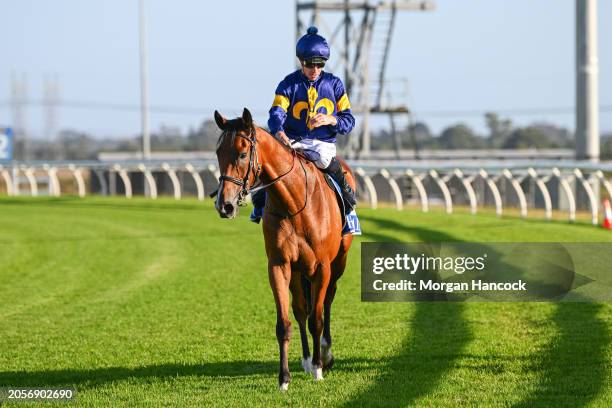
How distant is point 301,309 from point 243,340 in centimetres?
133

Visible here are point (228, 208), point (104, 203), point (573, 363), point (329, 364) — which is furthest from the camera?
point (104, 203)

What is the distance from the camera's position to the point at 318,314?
729 cm

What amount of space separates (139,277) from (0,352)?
4968 mm

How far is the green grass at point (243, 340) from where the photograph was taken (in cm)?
651

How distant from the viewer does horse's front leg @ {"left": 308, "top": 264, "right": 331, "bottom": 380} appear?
708cm

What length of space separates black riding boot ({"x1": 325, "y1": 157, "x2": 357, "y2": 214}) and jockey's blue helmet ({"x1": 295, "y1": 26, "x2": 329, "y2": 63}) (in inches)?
30.7

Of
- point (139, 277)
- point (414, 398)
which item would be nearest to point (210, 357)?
point (414, 398)

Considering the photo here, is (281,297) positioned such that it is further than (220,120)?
Yes

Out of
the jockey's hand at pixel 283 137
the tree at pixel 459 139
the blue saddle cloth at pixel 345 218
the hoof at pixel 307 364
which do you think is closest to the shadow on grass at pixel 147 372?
the hoof at pixel 307 364

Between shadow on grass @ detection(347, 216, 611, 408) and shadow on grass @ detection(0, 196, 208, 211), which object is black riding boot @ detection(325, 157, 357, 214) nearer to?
shadow on grass @ detection(347, 216, 611, 408)

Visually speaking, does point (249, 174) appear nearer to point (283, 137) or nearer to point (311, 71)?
point (283, 137)

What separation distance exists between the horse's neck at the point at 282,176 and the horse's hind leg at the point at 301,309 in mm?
573

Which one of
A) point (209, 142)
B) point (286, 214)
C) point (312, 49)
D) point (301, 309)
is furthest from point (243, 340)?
point (209, 142)

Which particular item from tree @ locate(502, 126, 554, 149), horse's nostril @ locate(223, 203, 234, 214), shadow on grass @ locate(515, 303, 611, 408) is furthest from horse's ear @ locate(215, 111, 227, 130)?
tree @ locate(502, 126, 554, 149)
